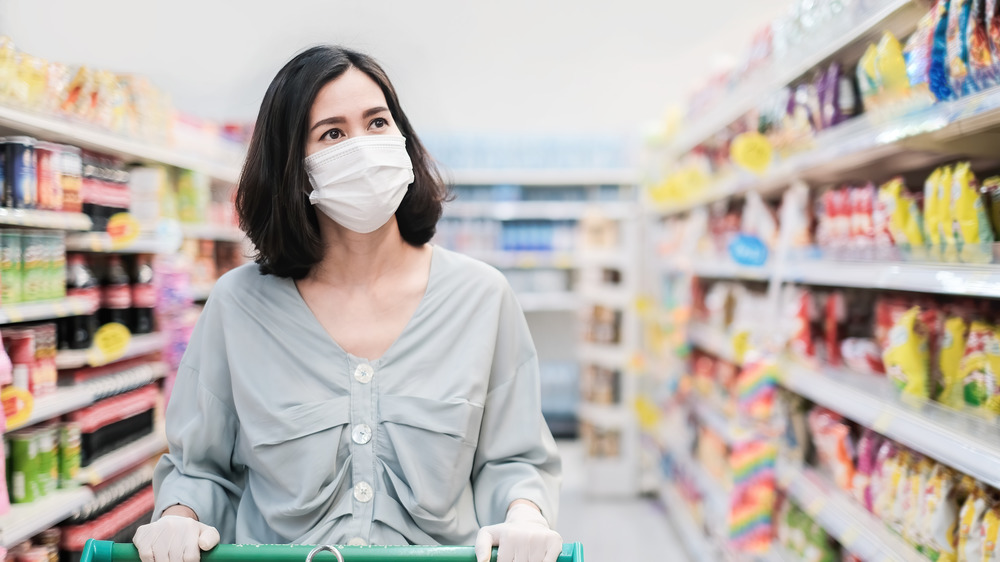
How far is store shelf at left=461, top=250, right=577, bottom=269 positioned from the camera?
261 inches

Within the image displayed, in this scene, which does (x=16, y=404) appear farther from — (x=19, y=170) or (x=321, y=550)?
(x=321, y=550)

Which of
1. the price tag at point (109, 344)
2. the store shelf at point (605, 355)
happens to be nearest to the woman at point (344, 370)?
the price tag at point (109, 344)

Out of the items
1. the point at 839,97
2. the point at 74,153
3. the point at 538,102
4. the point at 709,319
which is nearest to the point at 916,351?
the point at 839,97

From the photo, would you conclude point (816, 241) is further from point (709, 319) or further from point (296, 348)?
point (296, 348)

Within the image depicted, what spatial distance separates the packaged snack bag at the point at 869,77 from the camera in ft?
6.78

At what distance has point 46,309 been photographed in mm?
2432

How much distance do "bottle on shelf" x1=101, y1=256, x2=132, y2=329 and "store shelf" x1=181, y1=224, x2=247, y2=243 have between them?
22.1 inches

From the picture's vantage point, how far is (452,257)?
163cm

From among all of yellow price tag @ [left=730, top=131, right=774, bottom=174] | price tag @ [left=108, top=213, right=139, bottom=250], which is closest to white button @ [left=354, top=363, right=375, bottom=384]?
price tag @ [left=108, top=213, right=139, bottom=250]

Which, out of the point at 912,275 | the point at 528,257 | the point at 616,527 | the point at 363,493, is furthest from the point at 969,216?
the point at 528,257

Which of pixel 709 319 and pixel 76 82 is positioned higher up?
pixel 76 82

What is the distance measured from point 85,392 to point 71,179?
785 mm

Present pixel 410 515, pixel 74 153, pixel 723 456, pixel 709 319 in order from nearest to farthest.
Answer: pixel 410 515 < pixel 74 153 < pixel 723 456 < pixel 709 319

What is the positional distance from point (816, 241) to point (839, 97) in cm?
57
